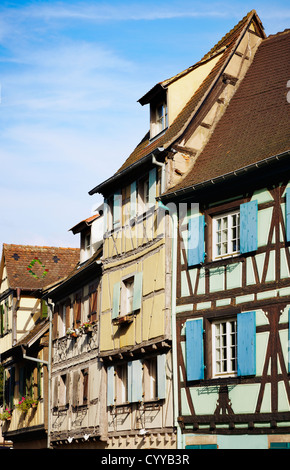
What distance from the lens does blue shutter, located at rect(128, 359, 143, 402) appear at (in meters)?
21.0

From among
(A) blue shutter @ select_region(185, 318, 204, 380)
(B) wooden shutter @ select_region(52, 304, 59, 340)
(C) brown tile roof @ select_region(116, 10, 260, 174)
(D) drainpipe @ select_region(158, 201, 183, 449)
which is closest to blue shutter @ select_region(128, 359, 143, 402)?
(D) drainpipe @ select_region(158, 201, 183, 449)

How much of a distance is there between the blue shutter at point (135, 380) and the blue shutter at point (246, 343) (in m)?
4.28

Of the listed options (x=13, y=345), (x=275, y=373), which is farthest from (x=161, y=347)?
(x=13, y=345)

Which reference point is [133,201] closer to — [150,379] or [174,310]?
[174,310]

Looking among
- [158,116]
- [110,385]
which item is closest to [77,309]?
[110,385]

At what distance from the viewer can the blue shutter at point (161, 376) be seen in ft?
64.5

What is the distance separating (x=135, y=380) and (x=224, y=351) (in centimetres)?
369

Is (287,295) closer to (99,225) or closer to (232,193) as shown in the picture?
(232,193)

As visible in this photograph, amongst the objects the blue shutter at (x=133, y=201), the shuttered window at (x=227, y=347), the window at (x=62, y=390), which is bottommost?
the window at (x=62, y=390)

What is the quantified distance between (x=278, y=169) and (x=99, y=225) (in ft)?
36.1

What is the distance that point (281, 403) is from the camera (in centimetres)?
1648

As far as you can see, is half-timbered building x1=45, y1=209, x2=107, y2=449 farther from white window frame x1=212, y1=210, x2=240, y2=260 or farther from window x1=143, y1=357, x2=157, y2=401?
white window frame x1=212, y1=210, x2=240, y2=260

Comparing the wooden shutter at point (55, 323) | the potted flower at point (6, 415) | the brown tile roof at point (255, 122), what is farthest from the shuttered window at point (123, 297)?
the potted flower at point (6, 415)

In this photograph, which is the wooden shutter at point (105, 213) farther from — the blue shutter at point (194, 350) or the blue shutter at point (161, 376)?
the blue shutter at point (194, 350)
